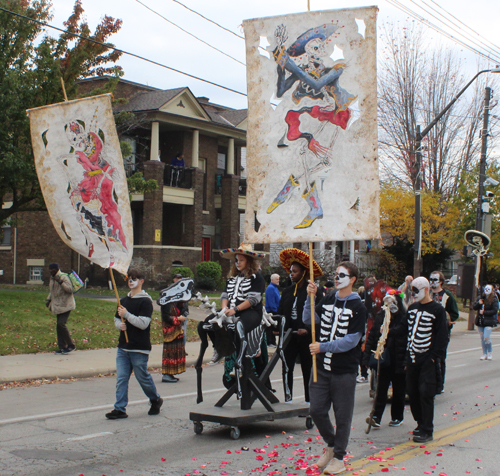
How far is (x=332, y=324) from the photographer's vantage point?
6.04 meters

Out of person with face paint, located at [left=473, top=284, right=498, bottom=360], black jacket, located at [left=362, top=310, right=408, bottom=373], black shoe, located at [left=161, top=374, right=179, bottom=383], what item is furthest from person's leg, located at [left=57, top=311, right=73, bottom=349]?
person with face paint, located at [left=473, top=284, right=498, bottom=360]

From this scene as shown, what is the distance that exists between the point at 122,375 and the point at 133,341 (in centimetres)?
46

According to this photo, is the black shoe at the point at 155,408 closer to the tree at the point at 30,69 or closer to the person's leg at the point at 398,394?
the person's leg at the point at 398,394

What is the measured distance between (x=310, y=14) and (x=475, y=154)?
113 ft

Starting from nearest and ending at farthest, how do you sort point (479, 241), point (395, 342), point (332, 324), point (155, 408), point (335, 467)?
point (335, 467), point (332, 324), point (395, 342), point (155, 408), point (479, 241)

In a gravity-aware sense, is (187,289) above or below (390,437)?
above

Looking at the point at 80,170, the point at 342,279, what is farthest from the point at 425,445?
the point at 80,170

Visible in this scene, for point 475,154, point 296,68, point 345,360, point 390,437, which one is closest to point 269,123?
point 296,68

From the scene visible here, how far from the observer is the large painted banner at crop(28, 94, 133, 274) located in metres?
7.90

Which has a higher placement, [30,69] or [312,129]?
[30,69]

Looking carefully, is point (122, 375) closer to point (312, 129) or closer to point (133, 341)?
point (133, 341)

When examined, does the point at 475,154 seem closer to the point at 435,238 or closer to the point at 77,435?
the point at 435,238

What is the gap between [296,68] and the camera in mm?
6414

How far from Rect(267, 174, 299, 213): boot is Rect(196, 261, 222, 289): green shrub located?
24.5m
